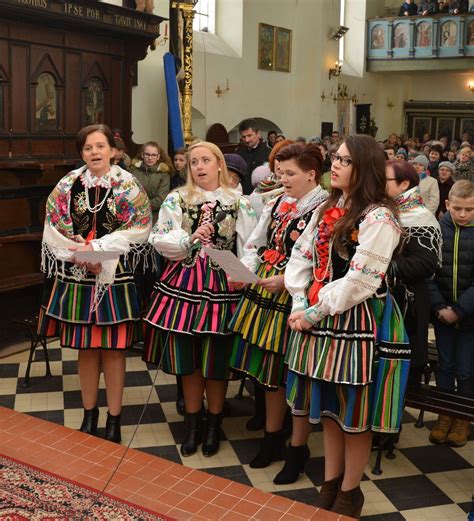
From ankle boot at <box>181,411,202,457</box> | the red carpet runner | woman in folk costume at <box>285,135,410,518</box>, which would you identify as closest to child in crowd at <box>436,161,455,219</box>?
ankle boot at <box>181,411,202,457</box>

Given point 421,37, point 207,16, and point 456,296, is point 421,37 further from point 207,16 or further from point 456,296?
point 456,296

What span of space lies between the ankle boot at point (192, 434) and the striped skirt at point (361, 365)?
1060mm

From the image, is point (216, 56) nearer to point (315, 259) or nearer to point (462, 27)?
point (462, 27)

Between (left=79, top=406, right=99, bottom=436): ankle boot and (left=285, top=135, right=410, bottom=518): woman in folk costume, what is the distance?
142 cm

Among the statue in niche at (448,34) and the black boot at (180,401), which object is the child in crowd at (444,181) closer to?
the black boot at (180,401)

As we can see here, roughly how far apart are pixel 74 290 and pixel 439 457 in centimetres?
223

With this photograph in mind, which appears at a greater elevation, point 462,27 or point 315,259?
point 462,27

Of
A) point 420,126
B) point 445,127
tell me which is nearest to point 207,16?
point 445,127

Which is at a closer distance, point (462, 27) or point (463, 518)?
point (463, 518)

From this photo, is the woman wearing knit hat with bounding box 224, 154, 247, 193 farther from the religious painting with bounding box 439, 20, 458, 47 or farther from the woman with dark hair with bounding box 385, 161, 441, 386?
the religious painting with bounding box 439, 20, 458, 47

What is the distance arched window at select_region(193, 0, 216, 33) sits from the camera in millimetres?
14750

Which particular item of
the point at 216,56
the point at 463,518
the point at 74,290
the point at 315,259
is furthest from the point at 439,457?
the point at 216,56

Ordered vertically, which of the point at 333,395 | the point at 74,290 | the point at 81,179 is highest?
the point at 81,179

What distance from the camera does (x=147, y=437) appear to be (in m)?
4.25
